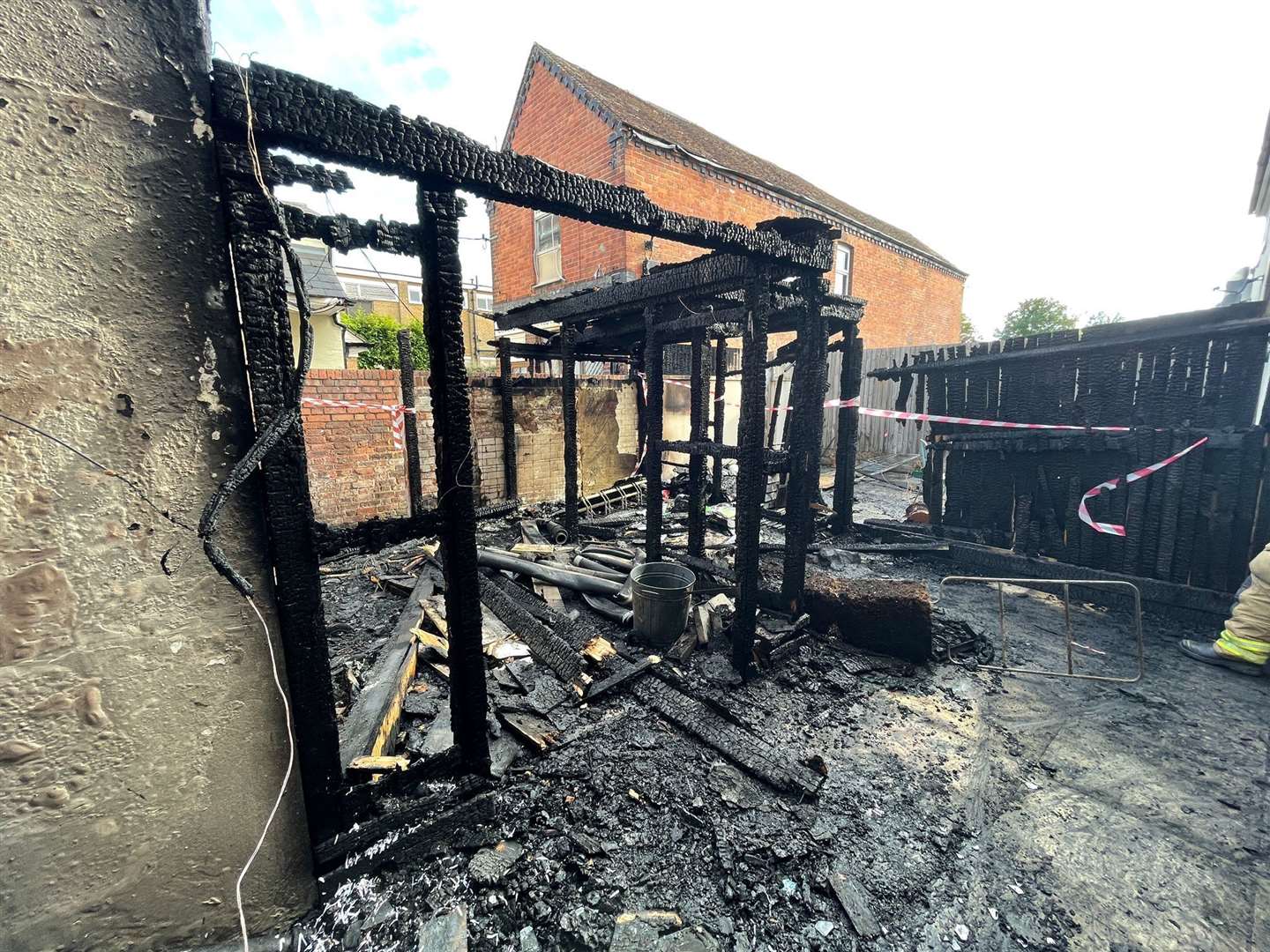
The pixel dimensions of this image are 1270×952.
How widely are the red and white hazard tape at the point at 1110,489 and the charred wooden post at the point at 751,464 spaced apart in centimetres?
430

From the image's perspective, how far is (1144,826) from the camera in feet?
8.15

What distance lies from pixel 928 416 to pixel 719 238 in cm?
520

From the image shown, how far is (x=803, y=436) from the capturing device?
13.2ft

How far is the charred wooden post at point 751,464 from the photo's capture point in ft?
11.6

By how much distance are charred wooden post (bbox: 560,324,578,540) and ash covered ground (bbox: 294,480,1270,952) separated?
355cm

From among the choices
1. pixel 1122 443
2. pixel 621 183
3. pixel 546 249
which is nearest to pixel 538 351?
pixel 621 183

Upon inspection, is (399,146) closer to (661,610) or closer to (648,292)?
(648,292)

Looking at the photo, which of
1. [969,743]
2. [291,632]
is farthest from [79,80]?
[969,743]

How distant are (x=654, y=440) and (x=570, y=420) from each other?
95.4 inches

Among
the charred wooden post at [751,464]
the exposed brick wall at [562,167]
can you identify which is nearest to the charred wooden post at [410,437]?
the charred wooden post at [751,464]

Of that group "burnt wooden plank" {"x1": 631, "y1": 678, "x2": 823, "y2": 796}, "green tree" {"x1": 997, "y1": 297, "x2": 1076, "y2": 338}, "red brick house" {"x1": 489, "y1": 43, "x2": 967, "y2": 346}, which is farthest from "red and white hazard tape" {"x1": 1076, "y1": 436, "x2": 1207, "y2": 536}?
"green tree" {"x1": 997, "y1": 297, "x2": 1076, "y2": 338}

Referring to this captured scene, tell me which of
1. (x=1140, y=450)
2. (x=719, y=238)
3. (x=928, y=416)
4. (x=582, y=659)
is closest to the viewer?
(x=719, y=238)

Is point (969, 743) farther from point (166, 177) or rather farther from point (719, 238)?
point (166, 177)

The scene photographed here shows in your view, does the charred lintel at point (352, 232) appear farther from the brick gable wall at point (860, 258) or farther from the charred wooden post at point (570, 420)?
the brick gable wall at point (860, 258)
